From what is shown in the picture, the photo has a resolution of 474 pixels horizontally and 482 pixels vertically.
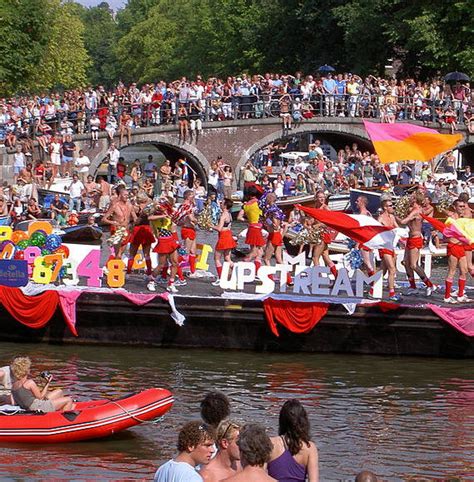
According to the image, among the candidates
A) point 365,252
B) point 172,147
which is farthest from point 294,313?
point 172,147

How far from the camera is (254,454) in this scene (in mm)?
9930

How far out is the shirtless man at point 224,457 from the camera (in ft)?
35.8

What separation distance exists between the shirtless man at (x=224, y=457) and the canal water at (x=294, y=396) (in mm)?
3884

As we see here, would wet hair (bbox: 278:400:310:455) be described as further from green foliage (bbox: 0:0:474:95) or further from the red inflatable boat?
green foliage (bbox: 0:0:474:95)

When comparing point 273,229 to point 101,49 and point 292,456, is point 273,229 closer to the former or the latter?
point 292,456

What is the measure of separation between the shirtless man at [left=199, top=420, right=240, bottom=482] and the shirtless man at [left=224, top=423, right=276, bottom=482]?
87cm

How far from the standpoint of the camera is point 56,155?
43000mm

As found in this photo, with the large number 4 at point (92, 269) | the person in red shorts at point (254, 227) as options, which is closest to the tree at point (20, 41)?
the person in red shorts at point (254, 227)

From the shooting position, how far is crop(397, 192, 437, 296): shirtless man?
2081 cm

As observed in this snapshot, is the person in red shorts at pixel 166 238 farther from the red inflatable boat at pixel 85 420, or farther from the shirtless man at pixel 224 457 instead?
the shirtless man at pixel 224 457

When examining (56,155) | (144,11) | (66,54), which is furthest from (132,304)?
(144,11)

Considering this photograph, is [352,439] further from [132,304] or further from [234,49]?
[234,49]

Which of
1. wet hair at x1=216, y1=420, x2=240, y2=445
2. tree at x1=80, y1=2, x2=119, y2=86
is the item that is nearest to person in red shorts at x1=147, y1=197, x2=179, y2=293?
wet hair at x1=216, y1=420, x2=240, y2=445

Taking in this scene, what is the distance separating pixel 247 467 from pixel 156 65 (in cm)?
10035
